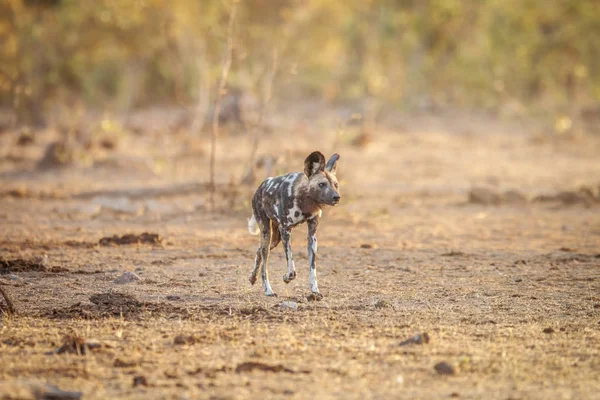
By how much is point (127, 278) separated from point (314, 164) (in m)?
2.47

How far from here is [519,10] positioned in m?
27.4

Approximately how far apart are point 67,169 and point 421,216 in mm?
8170

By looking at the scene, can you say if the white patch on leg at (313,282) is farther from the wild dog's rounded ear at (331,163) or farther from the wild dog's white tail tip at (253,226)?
Result: the wild dog's rounded ear at (331,163)

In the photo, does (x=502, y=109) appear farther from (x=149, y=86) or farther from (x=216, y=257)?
(x=216, y=257)

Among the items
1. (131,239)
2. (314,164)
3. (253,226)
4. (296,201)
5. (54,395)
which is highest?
(314,164)

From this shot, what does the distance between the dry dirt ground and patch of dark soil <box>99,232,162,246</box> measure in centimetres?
5

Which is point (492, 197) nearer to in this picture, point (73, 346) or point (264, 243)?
point (264, 243)

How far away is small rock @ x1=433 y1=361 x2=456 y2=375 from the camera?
5.97 meters

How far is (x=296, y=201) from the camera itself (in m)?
8.15

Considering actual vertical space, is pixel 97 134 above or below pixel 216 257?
above

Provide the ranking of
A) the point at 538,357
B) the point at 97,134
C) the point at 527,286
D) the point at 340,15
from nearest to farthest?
the point at 538,357 < the point at 527,286 < the point at 97,134 < the point at 340,15

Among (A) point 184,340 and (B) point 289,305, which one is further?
(B) point 289,305

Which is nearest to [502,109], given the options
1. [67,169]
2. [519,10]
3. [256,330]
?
[519,10]

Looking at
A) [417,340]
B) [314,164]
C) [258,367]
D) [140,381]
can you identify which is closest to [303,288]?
[314,164]
